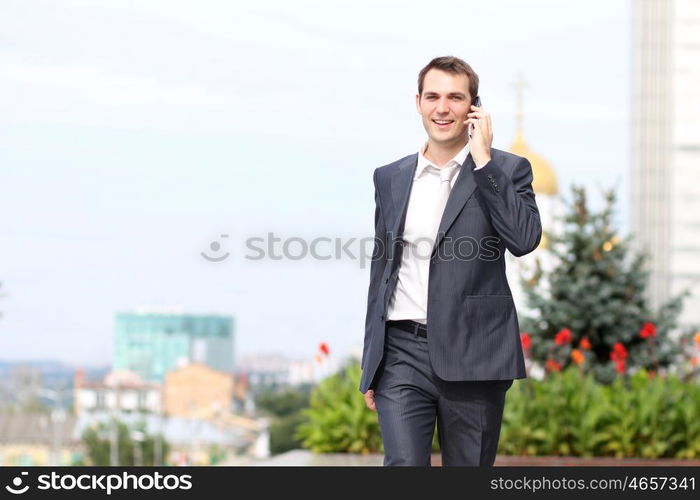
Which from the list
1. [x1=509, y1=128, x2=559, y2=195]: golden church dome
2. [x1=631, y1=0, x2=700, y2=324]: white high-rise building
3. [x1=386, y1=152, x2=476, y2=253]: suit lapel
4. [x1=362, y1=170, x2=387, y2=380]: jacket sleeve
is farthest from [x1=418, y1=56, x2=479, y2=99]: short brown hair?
[x1=631, y1=0, x2=700, y2=324]: white high-rise building

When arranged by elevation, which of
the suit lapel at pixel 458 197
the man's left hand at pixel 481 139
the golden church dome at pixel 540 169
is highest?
the golden church dome at pixel 540 169

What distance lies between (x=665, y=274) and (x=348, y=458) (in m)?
73.4

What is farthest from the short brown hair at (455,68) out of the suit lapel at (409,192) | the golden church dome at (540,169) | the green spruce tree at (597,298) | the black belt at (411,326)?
the golden church dome at (540,169)

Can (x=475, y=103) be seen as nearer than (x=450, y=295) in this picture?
No

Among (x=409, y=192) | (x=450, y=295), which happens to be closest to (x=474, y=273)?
(x=450, y=295)

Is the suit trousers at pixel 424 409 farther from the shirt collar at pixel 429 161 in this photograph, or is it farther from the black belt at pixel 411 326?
the shirt collar at pixel 429 161

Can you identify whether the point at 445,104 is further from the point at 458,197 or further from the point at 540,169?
the point at 540,169

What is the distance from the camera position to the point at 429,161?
15.0ft

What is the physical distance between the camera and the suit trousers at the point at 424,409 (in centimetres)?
441

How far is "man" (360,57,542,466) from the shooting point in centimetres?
438

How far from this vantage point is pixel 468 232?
441 centimetres

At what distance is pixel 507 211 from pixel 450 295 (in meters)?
0.34
